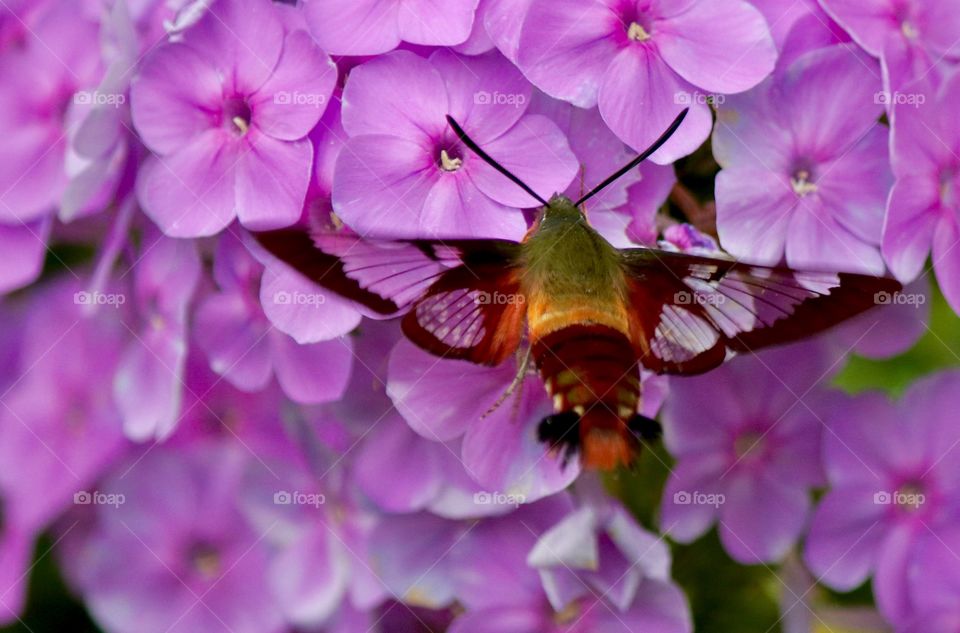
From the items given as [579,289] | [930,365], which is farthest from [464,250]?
[930,365]

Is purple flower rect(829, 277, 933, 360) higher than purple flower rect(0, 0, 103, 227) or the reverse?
the reverse

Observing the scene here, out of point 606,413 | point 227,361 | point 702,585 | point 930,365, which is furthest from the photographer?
point 930,365

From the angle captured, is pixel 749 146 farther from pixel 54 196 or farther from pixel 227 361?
pixel 54 196

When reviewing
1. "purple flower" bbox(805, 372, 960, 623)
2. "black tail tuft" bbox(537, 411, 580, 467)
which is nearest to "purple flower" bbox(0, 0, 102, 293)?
"black tail tuft" bbox(537, 411, 580, 467)

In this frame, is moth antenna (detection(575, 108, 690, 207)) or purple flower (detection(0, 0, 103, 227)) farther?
purple flower (detection(0, 0, 103, 227))

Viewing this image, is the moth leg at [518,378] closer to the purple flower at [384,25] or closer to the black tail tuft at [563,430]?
the black tail tuft at [563,430]

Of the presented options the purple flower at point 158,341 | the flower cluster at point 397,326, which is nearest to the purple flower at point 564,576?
the flower cluster at point 397,326

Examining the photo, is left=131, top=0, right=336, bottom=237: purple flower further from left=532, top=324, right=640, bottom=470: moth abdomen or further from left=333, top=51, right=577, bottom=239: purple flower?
left=532, top=324, right=640, bottom=470: moth abdomen
